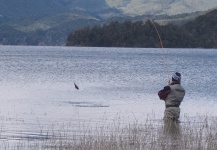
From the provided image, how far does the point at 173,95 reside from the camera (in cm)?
2345

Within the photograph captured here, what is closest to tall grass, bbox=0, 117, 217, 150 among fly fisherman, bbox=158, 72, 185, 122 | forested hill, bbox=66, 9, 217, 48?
fly fisherman, bbox=158, 72, 185, 122

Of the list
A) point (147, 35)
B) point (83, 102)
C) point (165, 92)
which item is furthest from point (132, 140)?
point (147, 35)

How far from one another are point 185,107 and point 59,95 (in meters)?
11.0

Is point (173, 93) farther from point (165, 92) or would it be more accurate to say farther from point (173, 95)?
point (165, 92)

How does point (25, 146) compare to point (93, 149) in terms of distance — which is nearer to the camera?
point (93, 149)

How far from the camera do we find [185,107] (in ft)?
116

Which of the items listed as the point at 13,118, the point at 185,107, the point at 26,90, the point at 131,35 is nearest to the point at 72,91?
the point at 26,90

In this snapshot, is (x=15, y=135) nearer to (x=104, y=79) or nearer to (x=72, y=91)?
(x=72, y=91)

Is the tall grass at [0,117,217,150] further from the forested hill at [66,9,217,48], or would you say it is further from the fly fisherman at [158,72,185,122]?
the forested hill at [66,9,217,48]

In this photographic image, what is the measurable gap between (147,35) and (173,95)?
148 metres

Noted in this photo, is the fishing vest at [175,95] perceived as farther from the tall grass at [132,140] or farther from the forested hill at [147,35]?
the forested hill at [147,35]

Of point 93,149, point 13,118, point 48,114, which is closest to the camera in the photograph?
point 93,149

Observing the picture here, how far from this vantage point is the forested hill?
17012 centimetres

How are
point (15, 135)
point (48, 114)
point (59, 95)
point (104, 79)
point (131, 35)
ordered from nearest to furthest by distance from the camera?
point (15, 135) < point (48, 114) < point (59, 95) < point (104, 79) < point (131, 35)
